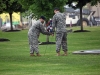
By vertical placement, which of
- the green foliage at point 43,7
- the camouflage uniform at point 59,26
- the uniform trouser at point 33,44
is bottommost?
the uniform trouser at point 33,44

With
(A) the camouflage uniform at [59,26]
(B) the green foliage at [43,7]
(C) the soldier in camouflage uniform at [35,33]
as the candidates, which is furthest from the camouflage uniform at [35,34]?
(B) the green foliage at [43,7]

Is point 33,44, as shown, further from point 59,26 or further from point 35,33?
point 59,26

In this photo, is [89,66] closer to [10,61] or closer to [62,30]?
[10,61]

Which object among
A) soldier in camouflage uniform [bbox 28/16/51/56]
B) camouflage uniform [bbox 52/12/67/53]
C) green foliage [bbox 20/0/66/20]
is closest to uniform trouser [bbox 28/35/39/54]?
soldier in camouflage uniform [bbox 28/16/51/56]

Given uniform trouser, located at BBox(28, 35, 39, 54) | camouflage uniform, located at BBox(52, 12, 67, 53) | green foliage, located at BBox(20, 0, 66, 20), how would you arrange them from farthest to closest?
green foliage, located at BBox(20, 0, 66, 20) → uniform trouser, located at BBox(28, 35, 39, 54) → camouflage uniform, located at BBox(52, 12, 67, 53)

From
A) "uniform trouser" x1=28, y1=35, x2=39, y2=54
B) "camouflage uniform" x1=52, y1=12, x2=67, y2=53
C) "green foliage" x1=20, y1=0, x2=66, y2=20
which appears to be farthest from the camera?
"green foliage" x1=20, y1=0, x2=66, y2=20

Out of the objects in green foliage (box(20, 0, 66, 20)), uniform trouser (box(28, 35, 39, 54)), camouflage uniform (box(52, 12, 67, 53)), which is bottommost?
uniform trouser (box(28, 35, 39, 54))

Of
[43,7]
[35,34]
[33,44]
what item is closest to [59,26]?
[35,34]

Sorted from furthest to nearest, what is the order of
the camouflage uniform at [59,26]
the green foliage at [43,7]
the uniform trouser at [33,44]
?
1. the green foliage at [43,7]
2. the uniform trouser at [33,44]
3. the camouflage uniform at [59,26]

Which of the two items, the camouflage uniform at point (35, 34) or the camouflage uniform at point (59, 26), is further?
the camouflage uniform at point (35, 34)

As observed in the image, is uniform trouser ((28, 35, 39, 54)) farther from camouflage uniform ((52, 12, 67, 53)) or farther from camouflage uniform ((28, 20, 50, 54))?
camouflage uniform ((52, 12, 67, 53))

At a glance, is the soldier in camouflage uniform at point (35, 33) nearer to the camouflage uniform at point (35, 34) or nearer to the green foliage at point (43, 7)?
the camouflage uniform at point (35, 34)

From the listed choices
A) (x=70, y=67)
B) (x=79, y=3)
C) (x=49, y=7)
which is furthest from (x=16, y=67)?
(x=79, y=3)

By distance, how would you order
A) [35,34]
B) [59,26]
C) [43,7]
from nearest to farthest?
1. [59,26]
2. [35,34]
3. [43,7]
